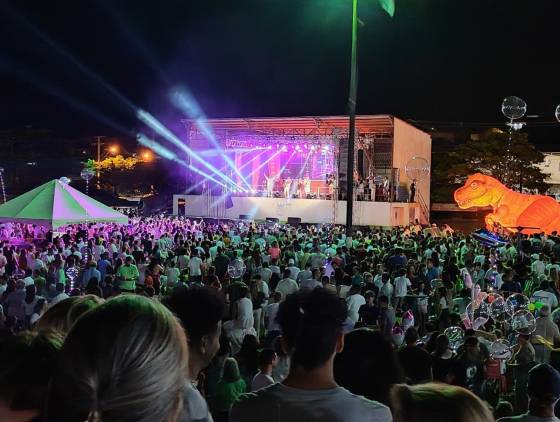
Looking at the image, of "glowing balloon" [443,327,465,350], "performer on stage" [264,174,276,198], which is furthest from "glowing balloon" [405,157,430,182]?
"glowing balloon" [443,327,465,350]

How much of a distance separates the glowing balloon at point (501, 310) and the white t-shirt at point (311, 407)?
5.24 m

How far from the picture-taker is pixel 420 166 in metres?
23.9

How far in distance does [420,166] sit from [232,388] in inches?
826

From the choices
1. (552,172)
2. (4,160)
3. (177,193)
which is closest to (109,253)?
(177,193)

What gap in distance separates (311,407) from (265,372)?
251 centimetres

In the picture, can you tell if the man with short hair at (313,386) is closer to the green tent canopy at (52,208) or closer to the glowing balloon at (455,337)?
the glowing balloon at (455,337)

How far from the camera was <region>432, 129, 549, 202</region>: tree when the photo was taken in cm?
2961

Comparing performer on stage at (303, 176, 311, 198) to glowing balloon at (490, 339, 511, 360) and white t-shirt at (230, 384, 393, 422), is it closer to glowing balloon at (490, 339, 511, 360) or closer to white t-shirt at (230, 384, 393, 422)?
glowing balloon at (490, 339, 511, 360)

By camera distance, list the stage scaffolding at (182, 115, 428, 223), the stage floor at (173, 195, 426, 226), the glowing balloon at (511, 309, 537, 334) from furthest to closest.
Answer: the stage scaffolding at (182, 115, 428, 223) < the stage floor at (173, 195, 426, 226) < the glowing balloon at (511, 309, 537, 334)

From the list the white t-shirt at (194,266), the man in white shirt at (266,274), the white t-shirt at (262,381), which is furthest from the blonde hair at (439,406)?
the white t-shirt at (194,266)

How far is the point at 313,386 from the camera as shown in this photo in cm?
193

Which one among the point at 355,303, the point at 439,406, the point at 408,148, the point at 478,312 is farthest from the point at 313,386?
the point at 408,148

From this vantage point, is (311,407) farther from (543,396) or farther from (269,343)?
(269,343)

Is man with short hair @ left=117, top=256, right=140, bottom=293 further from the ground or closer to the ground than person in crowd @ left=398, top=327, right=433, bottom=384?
closer to the ground
